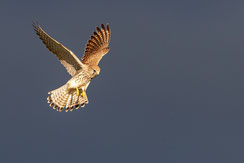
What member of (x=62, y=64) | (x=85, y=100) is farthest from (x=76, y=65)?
(x=85, y=100)

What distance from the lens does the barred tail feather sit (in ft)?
50.6

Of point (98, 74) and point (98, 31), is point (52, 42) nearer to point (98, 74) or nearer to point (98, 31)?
point (98, 74)

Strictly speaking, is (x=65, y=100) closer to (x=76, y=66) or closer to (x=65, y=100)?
(x=65, y=100)

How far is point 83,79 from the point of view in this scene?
14477mm

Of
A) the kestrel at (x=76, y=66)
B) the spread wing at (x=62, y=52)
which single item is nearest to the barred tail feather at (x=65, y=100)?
the kestrel at (x=76, y=66)

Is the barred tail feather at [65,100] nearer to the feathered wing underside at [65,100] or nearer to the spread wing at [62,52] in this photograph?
the feathered wing underside at [65,100]

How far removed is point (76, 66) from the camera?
47.9 ft

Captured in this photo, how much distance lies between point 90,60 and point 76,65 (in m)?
0.94

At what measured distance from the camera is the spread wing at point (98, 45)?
51.2 feet

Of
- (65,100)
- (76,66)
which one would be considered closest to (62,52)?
(76,66)

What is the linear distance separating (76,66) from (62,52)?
2.46ft

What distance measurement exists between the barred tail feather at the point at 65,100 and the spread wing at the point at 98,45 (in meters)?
1.34

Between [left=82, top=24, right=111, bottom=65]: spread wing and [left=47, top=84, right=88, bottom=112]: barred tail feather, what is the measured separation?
1339mm

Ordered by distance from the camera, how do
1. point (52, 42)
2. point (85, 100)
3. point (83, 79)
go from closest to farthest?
1. point (52, 42)
2. point (83, 79)
3. point (85, 100)
